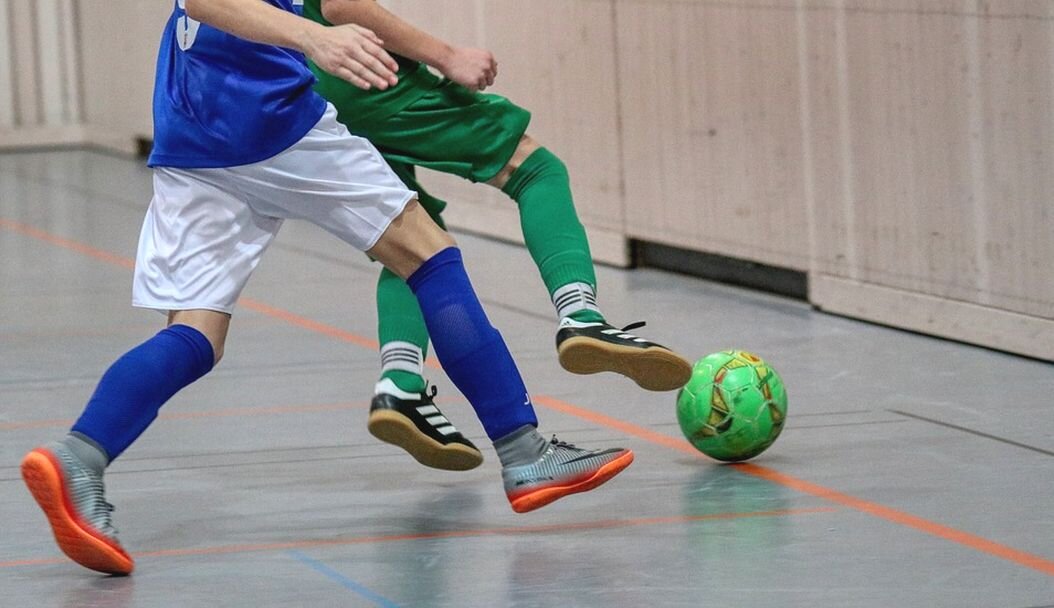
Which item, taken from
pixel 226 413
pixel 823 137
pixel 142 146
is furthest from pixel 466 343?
pixel 142 146

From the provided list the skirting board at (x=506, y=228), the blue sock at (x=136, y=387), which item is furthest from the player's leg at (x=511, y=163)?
the skirting board at (x=506, y=228)

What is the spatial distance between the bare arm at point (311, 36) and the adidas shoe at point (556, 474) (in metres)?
0.97

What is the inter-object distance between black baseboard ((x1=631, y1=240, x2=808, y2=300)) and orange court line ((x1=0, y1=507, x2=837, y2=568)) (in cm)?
362

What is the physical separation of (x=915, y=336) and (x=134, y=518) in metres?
3.36

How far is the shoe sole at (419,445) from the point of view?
4.75m

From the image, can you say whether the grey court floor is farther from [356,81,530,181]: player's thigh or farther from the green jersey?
the green jersey

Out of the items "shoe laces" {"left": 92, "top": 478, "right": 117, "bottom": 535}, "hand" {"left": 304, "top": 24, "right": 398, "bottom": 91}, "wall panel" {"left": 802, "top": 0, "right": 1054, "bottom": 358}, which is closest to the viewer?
"hand" {"left": 304, "top": 24, "right": 398, "bottom": 91}

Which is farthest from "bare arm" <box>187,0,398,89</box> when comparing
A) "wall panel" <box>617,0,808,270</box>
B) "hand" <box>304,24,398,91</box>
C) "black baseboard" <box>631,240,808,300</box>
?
"black baseboard" <box>631,240,808,300</box>

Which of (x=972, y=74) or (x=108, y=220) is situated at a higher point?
(x=972, y=74)

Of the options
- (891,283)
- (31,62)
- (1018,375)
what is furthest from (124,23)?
(1018,375)

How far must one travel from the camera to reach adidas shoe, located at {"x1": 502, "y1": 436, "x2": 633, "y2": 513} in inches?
166

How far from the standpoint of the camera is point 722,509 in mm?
4422

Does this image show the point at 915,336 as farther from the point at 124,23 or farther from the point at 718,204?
the point at 124,23

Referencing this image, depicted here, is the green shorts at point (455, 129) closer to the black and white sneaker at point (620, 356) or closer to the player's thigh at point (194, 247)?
the black and white sneaker at point (620, 356)
